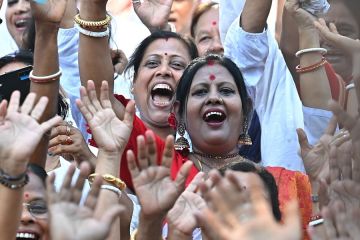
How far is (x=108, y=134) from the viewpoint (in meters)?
4.32

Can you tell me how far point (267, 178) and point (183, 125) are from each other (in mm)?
745

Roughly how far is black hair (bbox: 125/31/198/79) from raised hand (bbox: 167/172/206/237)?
154 centimetres

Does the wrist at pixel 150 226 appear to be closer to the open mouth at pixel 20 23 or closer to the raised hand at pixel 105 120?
the raised hand at pixel 105 120

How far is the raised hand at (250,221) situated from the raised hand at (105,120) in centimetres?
92

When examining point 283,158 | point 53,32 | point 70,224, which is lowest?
point 283,158

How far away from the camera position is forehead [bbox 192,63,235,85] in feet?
16.7

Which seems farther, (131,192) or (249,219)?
(131,192)

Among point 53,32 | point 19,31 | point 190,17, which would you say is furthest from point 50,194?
point 190,17

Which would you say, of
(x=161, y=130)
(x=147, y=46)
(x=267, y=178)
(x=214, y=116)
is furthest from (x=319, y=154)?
(x=147, y=46)

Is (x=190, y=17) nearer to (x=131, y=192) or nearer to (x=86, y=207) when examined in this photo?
(x=131, y=192)

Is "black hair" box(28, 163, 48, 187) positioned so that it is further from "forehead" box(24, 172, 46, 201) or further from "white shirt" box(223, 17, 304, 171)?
"white shirt" box(223, 17, 304, 171)

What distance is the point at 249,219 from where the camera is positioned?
325 centimetres

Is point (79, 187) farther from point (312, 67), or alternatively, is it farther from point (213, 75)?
point (312, 67)

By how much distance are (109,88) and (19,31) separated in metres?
1.79
